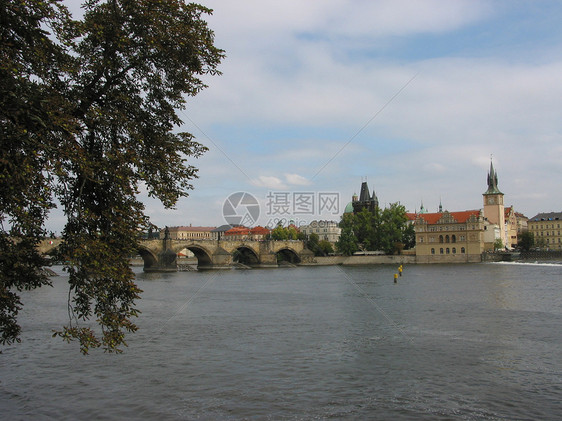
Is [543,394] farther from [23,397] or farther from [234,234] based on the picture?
[234,234]

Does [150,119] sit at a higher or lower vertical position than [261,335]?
higher

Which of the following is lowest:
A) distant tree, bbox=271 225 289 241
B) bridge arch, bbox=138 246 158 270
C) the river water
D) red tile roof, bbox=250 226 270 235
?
the river water

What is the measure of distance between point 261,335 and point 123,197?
462 inches

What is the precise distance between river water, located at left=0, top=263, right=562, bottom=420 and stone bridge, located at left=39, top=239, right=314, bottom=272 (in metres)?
44.9

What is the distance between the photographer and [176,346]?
18.0 metres

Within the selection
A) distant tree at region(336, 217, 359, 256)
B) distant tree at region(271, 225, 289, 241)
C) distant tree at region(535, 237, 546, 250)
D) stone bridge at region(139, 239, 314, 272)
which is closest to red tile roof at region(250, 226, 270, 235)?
distant tree at region(271, 225, 289, 241)

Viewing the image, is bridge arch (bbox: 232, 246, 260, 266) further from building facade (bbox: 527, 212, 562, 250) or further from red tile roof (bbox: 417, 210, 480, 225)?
building facade (bbox: 527, 212, 562, 250)

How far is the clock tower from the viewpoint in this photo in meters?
135

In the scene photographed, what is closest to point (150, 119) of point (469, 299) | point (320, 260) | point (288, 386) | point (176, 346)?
point (288, 386)

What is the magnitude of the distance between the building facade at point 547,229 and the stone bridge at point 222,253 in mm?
82231

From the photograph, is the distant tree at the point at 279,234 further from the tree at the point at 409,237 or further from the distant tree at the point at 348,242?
the tree at the point at 409,237

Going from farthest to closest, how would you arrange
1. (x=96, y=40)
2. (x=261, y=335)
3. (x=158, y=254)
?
(x=158, y=254) < (x=261, y=335) < (x=96, y=40)

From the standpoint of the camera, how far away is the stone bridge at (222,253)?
268 feet

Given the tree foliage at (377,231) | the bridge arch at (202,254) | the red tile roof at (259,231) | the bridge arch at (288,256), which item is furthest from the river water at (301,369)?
the red tile roof at (259,231)
